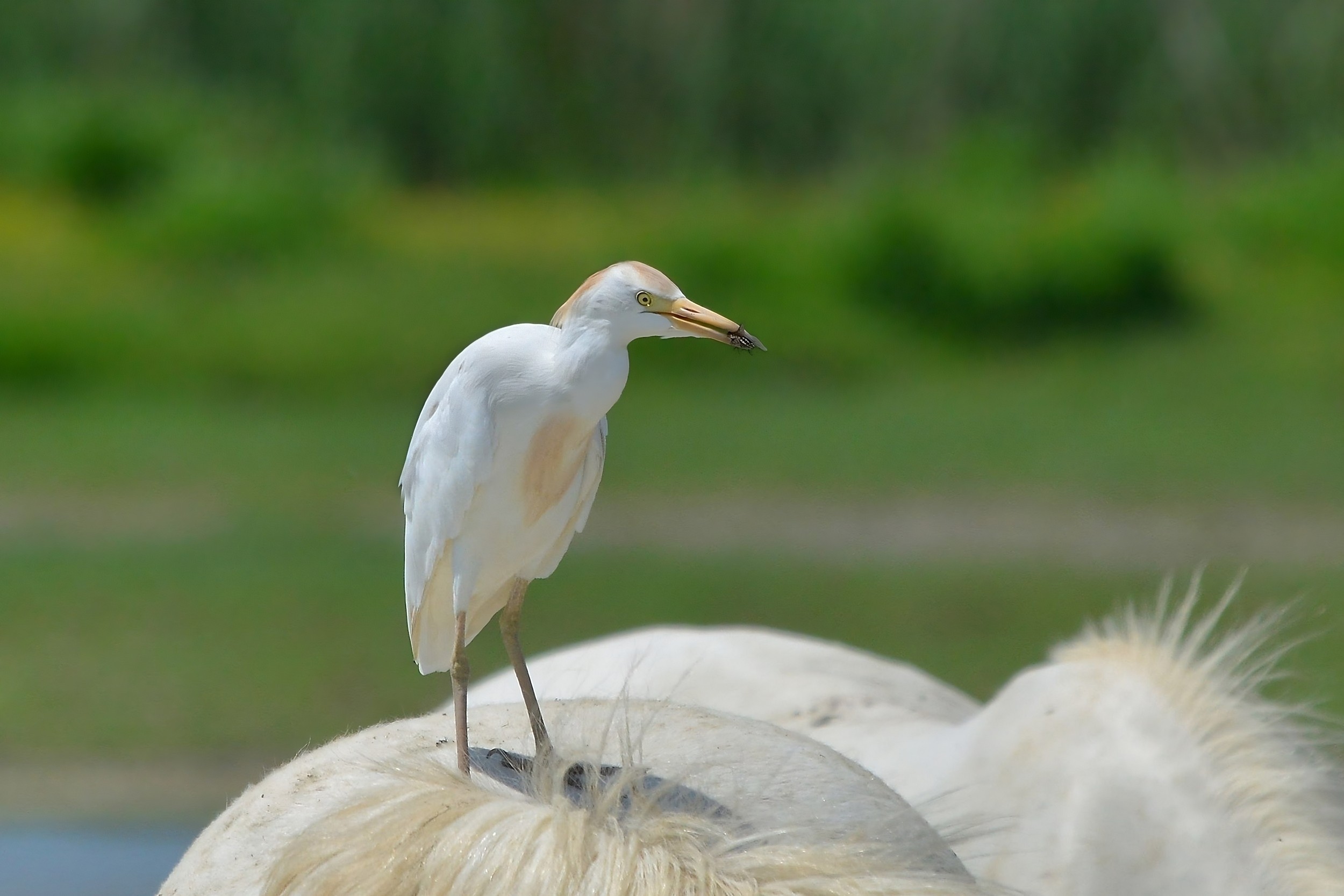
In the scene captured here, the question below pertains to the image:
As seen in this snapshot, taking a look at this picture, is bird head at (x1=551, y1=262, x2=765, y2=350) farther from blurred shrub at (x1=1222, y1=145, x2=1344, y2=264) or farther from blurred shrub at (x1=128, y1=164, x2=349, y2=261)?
blurred shrub at (x1=1222, y1=145, x2=1344, y2=264)

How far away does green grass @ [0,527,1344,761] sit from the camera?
116 inches

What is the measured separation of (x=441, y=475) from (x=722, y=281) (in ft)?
13.4

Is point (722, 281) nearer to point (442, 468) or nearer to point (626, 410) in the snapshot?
point (626, 410)

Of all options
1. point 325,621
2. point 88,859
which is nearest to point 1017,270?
point 325,621

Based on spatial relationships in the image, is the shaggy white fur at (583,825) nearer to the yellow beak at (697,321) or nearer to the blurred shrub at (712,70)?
the yellow beak at (697,321)

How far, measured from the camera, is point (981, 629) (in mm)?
3422

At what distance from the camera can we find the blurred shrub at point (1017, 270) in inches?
195

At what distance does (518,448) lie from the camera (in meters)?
0.73

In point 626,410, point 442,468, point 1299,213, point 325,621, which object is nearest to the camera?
point 442,468

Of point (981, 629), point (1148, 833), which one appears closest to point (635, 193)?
point (981, 629)

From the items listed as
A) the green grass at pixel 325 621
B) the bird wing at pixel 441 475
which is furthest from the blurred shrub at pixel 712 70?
the bird wing at pixel 441 475

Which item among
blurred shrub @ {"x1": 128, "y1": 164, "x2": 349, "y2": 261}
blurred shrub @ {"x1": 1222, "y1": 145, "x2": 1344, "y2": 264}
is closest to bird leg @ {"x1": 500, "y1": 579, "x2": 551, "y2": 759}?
blurred shrub @ {"x1": 128, "y1": 164, "x2": 349, "y2": 261}

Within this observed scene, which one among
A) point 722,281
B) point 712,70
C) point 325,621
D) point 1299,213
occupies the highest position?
point 712,70

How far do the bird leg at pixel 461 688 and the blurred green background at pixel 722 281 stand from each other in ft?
9.14
